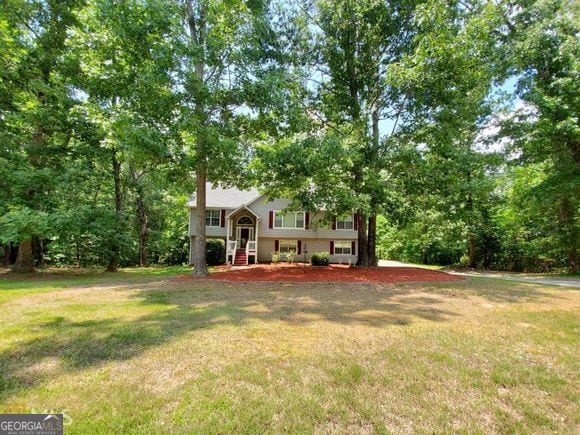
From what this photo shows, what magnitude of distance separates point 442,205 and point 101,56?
1674cm

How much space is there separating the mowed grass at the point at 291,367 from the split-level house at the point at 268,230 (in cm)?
1520

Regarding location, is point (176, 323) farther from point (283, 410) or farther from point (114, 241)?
point (114, 241)

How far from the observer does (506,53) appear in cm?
1617

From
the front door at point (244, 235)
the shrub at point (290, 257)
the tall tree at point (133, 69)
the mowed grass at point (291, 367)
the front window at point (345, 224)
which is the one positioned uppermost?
the tall tree at point (133, 69)

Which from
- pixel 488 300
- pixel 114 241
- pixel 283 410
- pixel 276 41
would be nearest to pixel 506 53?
pixel 276 41

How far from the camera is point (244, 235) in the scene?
23.3 m

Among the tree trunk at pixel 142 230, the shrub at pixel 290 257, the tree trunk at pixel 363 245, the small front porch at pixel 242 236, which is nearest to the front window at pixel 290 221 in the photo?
the small front porch at pixel 242 236

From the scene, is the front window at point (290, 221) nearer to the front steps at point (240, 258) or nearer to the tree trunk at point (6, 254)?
the front steps at point (240, 258)

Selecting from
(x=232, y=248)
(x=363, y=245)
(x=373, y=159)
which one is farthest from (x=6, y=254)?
(x=373, y=159)

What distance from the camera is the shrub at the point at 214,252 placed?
70.7ft

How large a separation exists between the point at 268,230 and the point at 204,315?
16.9m

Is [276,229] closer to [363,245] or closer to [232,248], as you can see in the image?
[232,248]

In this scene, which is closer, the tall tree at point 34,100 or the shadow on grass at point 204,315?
the shadow on grass at point 204,315

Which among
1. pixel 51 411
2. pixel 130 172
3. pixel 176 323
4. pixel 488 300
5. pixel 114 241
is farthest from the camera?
pixel 130 172
